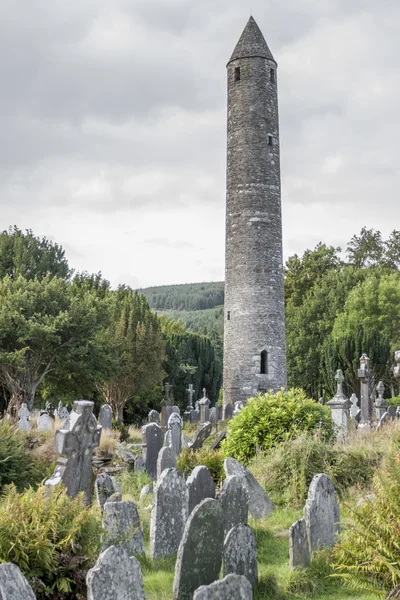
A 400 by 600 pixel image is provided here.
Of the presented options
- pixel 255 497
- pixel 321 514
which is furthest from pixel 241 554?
pixel 255 497

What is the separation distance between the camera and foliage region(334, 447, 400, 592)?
532 centimetres

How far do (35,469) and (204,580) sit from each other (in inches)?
219

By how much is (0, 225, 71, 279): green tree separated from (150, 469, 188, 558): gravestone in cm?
2796

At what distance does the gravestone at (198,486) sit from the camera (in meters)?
7.00

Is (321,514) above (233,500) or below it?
below

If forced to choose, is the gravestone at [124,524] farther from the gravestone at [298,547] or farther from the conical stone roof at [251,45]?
the conical stone roof at [251,45]

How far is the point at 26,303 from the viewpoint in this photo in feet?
76.9

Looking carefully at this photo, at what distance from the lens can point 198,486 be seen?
7.10 m

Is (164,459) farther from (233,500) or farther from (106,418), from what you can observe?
(106,418)

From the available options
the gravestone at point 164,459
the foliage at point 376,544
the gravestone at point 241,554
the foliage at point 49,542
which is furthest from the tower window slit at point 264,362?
the foliage at point 49,542

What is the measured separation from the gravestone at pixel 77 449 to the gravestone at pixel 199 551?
301 cm

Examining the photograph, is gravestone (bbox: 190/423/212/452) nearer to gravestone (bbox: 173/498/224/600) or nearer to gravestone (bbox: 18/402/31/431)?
gravestone (bbox: 18/402/31/431)

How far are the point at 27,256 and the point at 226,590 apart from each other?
31860mm

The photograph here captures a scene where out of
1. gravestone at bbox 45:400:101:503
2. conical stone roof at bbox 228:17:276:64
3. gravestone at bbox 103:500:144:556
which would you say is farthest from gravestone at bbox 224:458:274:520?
conical stone roof at bbox 228:17:276:64
